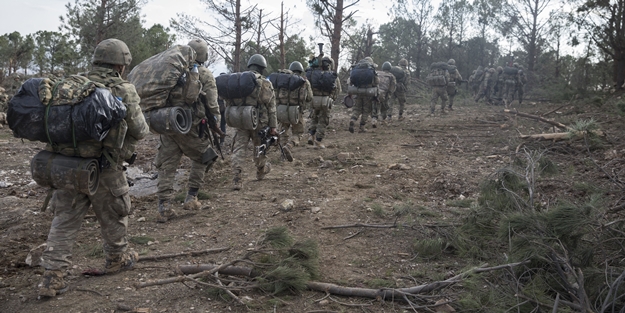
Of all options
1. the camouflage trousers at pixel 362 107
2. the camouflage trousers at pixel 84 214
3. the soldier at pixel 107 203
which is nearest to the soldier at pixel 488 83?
the camouflage trousers at pixel 362 107

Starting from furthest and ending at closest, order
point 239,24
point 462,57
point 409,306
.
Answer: point 462,57, point 239,24, point 409,306

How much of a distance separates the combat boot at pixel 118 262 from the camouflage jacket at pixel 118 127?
2.47 ft

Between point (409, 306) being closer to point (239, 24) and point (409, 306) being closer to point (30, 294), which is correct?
point (30, 294)

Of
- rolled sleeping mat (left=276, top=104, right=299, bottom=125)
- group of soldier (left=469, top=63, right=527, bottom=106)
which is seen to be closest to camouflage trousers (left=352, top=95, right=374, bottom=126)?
rolled sleeping mat (left=276, top=104, right=299, bottom=125)

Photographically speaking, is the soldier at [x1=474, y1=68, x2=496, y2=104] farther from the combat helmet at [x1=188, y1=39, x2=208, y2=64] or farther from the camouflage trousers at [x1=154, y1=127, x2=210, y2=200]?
the camouflage trousers at [x1=154, y1=127, x2=210, y2=200]

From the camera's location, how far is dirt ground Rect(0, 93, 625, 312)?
3.34m

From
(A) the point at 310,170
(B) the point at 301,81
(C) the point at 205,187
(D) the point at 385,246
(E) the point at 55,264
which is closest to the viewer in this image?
(E) the point at 55,264

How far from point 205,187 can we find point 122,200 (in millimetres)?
3292

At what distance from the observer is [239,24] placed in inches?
549

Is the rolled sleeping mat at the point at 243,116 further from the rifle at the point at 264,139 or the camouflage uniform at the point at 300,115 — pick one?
the camouflage uniform at the point at 300,115

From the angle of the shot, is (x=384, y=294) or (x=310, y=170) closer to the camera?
(x=384, y=294)

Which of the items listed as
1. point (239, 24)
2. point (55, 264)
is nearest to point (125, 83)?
point (55, 264)

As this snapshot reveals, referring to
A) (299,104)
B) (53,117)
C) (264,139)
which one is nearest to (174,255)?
(53,117)

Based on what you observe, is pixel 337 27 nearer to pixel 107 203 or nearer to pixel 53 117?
pixel 107 203
